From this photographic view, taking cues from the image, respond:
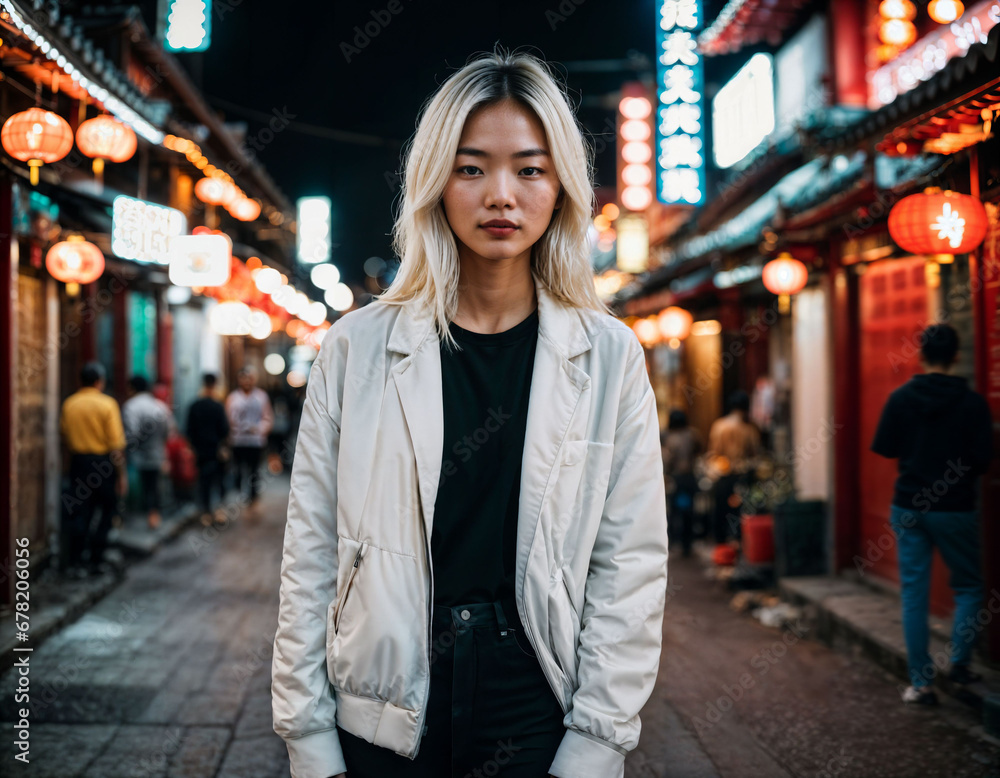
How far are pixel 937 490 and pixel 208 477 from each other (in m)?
10.5

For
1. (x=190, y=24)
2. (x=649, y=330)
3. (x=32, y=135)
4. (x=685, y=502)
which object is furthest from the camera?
(x=649, y=330)

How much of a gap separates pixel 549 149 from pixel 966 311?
5561 mm

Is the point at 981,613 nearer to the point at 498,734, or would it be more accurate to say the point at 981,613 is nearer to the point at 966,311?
the point at 966,311

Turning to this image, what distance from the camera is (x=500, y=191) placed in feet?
5.87

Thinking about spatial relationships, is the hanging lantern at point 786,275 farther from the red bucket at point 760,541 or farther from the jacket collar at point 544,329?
the jacket collar at point 544,329

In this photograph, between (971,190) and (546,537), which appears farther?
(971,190)

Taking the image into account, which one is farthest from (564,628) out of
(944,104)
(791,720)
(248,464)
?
(248,464)

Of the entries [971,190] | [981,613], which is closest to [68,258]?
[971,190]

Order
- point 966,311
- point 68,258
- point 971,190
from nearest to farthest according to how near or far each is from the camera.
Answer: point 971,190 < point 966,311 < point 68,258

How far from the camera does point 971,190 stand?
17.8ft

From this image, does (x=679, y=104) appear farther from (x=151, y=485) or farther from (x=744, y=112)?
(x=151, y=485)

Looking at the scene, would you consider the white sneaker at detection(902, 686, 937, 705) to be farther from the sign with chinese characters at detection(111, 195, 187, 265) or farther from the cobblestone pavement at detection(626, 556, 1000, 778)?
the sign with chinese characters at detection(111, 195, 187, 265)

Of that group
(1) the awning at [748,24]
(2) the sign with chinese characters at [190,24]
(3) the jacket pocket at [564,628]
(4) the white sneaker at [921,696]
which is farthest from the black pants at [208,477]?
(3) the jacket pocket at [564,628]

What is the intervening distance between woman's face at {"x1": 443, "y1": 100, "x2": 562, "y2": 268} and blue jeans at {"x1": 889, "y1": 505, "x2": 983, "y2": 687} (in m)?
4.44
